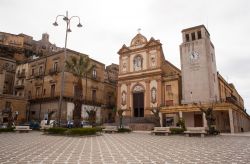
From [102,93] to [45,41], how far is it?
31.2 metres

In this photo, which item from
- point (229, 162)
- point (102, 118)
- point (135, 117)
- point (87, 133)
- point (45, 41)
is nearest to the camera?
point (229, 162)

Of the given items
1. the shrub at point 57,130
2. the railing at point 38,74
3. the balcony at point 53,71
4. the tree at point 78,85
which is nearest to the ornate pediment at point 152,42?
the balcony at point 53,71

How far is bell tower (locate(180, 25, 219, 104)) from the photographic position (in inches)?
1310

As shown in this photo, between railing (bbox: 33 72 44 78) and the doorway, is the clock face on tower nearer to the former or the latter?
the doorway

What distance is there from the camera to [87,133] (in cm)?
1955

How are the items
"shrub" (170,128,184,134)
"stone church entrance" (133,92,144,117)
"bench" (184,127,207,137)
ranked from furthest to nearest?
"stone church entrance" (133,92,144,117)
"shrub" (170,128,184,134)
"bench" (184,127,207,137)

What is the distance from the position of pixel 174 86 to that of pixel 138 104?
7.78m

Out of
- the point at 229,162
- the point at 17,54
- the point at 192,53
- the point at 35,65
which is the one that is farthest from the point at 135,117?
the point at 17,54

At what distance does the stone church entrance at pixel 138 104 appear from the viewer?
131ft

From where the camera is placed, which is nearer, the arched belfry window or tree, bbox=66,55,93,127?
tree, bbox=66,55,93,127

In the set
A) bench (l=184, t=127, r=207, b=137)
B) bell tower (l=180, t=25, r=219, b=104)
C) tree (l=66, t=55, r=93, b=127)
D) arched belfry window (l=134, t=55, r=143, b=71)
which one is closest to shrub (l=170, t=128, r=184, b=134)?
bench (l=184, t=127, r=207, b=137)

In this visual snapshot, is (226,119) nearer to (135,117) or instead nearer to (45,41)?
(135,117)

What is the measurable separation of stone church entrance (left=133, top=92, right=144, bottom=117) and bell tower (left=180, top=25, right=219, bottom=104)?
8.32 metres

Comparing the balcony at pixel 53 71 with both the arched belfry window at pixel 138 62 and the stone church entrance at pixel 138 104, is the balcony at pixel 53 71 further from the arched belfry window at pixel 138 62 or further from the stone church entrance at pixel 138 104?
the stone church entrance at pixel 138 104
